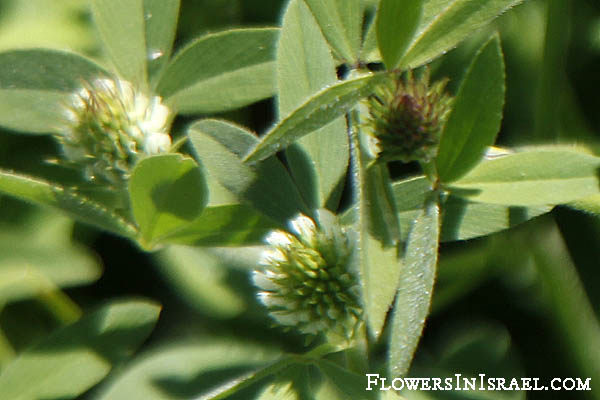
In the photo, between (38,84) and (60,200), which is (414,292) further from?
(38,84)

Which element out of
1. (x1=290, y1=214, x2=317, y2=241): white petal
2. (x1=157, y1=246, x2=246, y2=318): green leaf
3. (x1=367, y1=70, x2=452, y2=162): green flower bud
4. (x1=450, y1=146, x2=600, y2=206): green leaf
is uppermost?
(x1=367, y1=70, x2=452, y2=162): green flower bud

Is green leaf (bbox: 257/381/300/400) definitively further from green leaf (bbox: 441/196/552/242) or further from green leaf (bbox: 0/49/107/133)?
green leaf (bbox: 0/49/107/133)

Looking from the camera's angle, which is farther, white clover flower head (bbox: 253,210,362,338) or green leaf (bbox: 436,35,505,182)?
white clover flower head (bbox: 253,210,362,338)

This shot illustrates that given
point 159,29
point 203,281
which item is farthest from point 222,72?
point 203,281

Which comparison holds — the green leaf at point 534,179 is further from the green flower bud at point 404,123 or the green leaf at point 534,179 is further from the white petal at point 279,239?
the white petal at point 279,239

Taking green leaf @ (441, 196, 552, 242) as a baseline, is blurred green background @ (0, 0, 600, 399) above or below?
below

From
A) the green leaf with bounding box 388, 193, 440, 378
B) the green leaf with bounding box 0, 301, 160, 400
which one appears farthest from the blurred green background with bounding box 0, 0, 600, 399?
the green leaf with bounding box 388, 193, 440, 378

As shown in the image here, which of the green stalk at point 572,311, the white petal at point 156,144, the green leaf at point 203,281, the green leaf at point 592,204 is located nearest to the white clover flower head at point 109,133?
the white petal at point 156,144
